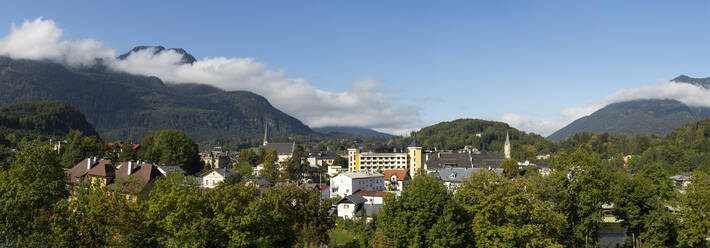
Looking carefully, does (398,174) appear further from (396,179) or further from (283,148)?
(283,148)

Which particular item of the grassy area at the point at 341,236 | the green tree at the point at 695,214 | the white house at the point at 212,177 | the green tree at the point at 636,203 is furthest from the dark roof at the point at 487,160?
the green tree at the point at 695,214

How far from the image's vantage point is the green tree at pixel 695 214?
39.5 m

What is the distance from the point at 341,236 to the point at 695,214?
32.2m

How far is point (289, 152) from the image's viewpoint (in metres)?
185

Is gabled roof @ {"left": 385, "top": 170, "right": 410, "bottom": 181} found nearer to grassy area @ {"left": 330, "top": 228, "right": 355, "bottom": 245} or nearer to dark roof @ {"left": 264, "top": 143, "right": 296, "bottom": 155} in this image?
grassy area @ {"left": 330, "top": 228, "right": 355, "bottom": 245}

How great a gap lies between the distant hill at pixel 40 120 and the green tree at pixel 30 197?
404 ft

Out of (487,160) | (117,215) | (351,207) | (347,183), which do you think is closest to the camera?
(117,215)

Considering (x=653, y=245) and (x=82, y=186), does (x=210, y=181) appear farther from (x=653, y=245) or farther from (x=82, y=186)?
(x=653, y=245)

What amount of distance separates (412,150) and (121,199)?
106 metres

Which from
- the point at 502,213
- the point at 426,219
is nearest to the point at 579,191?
the point at 502,213

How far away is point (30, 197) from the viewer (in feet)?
95.1

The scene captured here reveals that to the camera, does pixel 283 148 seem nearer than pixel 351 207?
No

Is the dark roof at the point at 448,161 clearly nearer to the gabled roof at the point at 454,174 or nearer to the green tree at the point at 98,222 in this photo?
the gabled roof at the point at 454,174

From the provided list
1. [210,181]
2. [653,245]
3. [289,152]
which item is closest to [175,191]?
[653,245]
